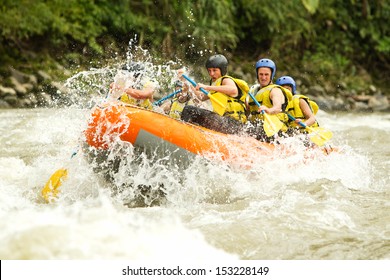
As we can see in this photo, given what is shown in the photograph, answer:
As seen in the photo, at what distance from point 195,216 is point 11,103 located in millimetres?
7848

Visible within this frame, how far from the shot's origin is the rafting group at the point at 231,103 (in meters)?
6.54

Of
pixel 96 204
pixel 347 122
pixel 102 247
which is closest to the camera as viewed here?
pixel 102 247

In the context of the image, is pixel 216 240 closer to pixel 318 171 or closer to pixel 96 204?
pixel 96 204

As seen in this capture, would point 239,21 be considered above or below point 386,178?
above

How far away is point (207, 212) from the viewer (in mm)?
5422

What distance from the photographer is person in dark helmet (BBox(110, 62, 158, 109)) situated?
21.3 feet

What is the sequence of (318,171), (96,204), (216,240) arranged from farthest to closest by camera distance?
(318,171)
(96,204)
(216,240)

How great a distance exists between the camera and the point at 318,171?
22.6 feet

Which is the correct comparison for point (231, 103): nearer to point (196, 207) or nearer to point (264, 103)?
point (264, 103)

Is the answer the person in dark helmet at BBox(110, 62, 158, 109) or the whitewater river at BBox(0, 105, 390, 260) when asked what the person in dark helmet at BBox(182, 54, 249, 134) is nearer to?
the person in dark helmet at BBox(110, 62, 158, 109)

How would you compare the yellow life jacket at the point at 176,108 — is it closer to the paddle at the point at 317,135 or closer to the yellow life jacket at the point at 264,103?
the yellow life jacket at the point at 264,103

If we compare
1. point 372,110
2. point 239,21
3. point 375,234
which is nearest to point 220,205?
point 375,234

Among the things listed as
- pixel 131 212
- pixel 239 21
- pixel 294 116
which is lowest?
pixel 131 212

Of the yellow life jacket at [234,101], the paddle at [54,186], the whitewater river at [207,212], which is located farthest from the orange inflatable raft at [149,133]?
the yellow life jacket at [234,101]
